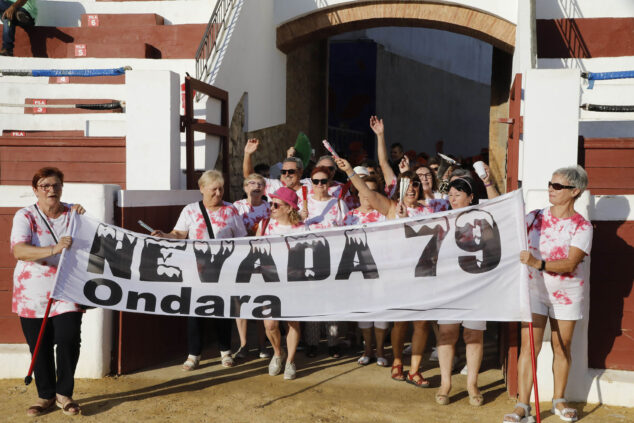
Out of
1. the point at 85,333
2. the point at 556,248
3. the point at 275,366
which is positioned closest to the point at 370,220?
the point at 275,366

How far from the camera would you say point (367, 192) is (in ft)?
20.1

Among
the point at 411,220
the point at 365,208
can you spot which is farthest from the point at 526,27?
the point at 411,220

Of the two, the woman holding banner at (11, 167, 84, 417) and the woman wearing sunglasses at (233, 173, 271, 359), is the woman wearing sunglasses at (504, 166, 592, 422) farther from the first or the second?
the woman holding banner at (11, 167, 84, 417)

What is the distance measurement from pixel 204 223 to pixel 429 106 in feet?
62.4

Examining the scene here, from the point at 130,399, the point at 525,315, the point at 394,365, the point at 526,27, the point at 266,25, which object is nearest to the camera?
the point at 525,315

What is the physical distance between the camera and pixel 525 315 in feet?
16.6

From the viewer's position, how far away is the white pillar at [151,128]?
7031mm

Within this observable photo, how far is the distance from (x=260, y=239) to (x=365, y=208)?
3.93 ft

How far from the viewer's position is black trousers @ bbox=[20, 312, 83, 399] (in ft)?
17.4

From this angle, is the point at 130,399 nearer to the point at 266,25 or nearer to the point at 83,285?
the point at 83,285

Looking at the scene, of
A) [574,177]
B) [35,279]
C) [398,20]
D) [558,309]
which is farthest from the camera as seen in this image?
[398,20]

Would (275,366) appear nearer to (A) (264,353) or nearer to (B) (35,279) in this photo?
(A) (264,353)

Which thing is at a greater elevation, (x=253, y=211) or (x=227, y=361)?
(x=253, y=211)

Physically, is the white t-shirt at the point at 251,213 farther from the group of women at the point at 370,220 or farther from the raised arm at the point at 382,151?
the raised arm at the point at 382,151
